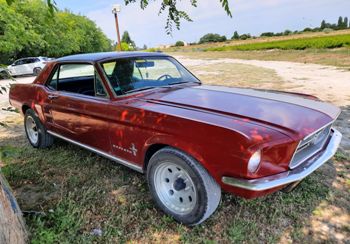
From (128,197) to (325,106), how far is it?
227 cm

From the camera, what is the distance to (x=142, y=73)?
3.83m

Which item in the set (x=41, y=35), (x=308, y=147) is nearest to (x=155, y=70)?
(x=308, y=147)

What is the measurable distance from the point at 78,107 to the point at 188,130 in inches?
68.8

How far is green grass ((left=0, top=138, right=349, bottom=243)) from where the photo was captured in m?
2.70

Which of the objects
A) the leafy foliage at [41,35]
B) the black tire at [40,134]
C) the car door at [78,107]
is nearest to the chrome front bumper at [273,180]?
the car door at [78,107]

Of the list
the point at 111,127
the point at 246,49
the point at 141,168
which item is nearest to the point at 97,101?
the point at 111,127

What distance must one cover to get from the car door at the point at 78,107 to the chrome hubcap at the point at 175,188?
2.71ft

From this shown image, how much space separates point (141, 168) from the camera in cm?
314

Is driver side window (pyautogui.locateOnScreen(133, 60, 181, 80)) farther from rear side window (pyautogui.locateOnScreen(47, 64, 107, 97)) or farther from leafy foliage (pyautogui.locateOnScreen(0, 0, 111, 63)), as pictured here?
leafy foliage (pyautogui.locateOnScreen(0, 0, 111, 63))

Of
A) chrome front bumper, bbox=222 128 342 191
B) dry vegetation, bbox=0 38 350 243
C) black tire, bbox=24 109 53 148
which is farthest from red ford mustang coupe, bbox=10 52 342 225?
black tire, bbox=24 109 53 148

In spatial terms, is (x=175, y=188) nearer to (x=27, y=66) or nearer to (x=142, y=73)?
(x=142, y=73)

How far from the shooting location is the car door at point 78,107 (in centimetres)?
350

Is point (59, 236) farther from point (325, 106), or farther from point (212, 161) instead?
point (325, 106)

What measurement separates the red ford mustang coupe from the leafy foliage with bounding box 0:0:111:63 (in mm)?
13321
